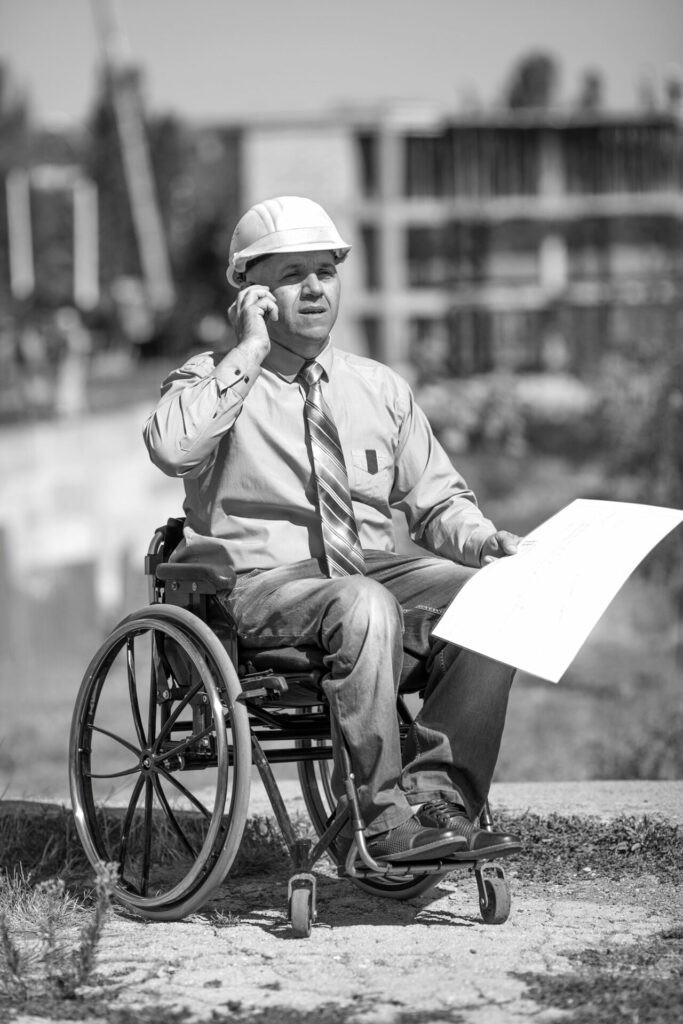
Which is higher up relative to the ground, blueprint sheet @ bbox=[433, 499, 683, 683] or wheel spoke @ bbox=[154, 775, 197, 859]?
blueprint sheet @ bbox=[433, 499, 683, 683]

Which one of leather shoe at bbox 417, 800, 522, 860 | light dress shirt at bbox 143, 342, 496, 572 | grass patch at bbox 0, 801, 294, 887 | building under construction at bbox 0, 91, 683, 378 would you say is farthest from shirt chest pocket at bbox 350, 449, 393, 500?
building under construction at bbox 0, 91, 683, 378

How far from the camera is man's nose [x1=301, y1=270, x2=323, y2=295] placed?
13.8ft

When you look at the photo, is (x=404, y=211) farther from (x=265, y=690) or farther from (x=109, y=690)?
(x=265, y=690)

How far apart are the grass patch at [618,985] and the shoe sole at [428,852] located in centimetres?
32

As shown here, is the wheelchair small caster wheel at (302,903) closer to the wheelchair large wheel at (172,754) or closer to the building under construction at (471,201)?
the wheelchair large wheel at (172,754)

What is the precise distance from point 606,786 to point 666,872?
1.26 metres

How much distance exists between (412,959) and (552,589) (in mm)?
842

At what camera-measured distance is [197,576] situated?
4074mm

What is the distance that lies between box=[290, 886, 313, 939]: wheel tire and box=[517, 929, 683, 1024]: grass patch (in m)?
0.57

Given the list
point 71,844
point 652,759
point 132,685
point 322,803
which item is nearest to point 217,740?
point 132,685

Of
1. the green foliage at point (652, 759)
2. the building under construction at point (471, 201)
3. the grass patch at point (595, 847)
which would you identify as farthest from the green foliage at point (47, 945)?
the building under construction at point (471, 201)

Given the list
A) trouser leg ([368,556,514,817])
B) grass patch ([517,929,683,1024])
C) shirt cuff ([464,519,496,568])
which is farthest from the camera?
shirt cuff ([464,519,496,568])

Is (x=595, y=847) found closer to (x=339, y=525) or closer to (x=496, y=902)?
(x=496, y=902)

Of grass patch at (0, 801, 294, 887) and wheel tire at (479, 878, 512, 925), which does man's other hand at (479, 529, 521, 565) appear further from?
grass patch at (0, 801, 294, 887)
